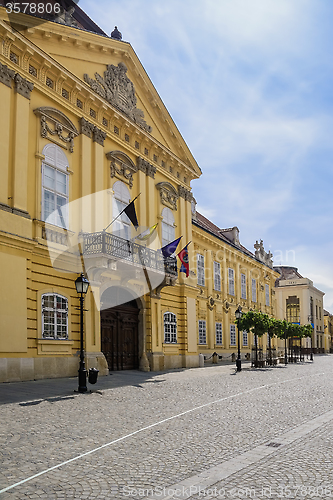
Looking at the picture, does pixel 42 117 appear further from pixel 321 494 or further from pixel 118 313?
pixel 321 494

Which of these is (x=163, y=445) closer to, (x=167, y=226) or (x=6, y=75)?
(x=6, y=75)

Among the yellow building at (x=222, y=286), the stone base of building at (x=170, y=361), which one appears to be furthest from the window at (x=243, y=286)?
the stone base of building at (x=170, y=361)

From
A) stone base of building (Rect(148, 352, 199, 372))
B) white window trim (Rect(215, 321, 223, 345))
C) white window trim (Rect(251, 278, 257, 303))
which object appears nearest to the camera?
stone base of building (Rect(148, 352, 199, 372))

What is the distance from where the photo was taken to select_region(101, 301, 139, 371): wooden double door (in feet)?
73.0

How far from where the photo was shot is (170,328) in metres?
27.0

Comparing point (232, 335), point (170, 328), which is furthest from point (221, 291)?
point (170, 328)

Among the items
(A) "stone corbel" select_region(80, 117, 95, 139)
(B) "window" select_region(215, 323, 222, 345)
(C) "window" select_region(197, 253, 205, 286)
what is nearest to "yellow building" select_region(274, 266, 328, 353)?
(B) "window" select_region(215, 323, 222, 345)

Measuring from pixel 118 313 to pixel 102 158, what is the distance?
715cm

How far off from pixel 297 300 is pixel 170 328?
5740cm

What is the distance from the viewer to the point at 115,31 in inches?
990

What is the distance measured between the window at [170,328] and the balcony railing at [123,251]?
3245mm

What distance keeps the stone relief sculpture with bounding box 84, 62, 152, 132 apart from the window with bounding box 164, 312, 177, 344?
33.0 ft

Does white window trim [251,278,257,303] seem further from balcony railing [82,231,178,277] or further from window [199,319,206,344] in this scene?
balcony railing [82,231,178,277]

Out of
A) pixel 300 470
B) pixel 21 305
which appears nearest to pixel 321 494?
pixel 300 470
